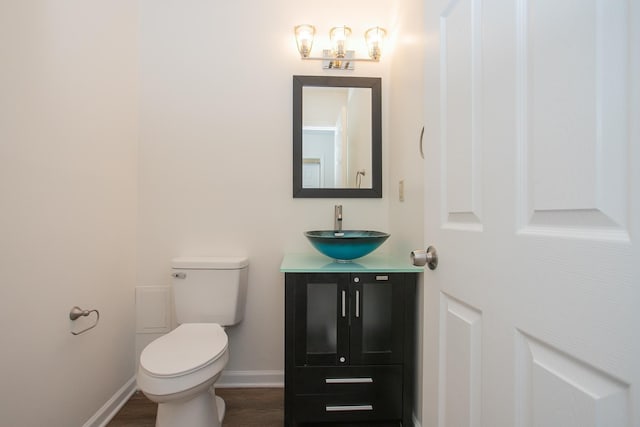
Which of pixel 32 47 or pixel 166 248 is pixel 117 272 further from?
pixel 32 47

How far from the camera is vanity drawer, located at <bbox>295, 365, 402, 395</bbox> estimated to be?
4.63 ft

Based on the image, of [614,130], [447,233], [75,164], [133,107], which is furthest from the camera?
[133,107]

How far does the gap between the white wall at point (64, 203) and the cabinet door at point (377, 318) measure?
125 centimetres

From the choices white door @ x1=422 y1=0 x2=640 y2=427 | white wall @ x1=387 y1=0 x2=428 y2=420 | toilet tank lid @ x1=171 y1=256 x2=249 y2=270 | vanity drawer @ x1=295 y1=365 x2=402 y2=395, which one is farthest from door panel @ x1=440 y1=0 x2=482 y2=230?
toilet tank lid @ x1=171 y1=256 x2=249 y2=270

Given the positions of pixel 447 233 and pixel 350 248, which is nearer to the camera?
pixel 447 233

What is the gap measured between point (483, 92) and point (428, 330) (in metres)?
0.64

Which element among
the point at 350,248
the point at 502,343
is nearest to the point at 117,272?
the point at 350,248

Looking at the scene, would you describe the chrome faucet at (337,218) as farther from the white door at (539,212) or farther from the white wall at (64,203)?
the white wall at (64,203)

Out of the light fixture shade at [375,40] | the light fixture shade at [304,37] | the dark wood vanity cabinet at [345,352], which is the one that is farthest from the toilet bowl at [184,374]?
the light fixture shade at [375,40]

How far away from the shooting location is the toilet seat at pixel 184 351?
120cm

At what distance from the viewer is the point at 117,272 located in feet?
5.60

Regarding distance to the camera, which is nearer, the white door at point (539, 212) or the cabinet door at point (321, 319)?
the white door at point (539, 212)

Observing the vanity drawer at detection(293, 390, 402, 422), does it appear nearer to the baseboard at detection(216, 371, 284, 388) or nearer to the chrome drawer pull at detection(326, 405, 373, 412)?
the chrome drawer pull at detection(326, 405, 373, 412)

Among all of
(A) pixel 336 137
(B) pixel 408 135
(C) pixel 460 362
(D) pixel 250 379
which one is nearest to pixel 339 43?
(A) pixel 336 137
